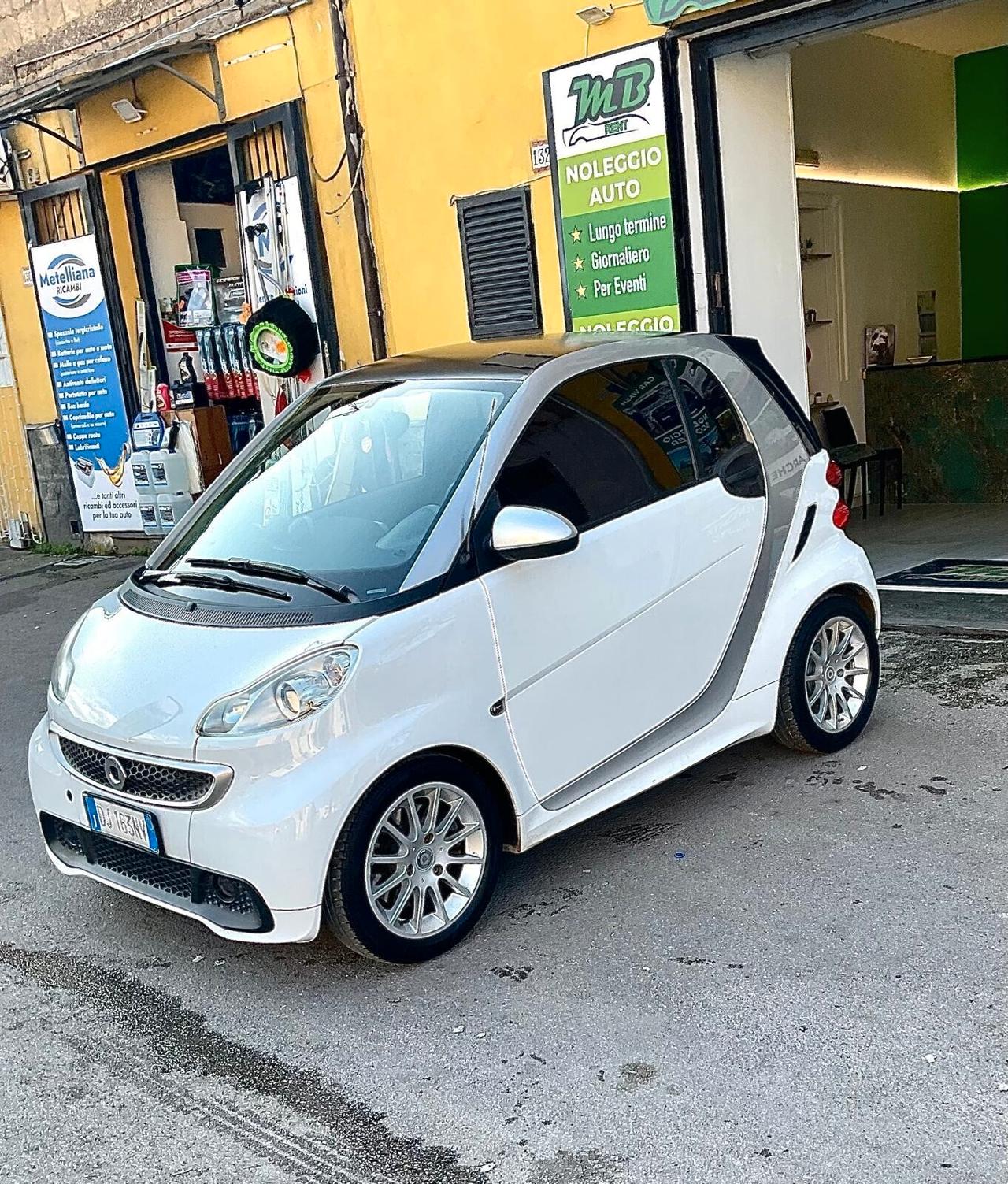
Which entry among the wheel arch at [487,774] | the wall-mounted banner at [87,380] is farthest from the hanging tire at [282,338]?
the wheel arch at [487,774]

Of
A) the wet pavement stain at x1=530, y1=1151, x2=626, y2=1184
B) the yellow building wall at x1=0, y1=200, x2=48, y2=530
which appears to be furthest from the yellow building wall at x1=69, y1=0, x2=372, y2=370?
the wet pavement stain at x1=530, y1=1151, x2=626, y2=1184

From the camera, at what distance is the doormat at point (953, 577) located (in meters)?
7.49

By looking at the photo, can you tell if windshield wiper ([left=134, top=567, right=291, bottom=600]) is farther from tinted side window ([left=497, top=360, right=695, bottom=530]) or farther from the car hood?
tinted side window ([left=497, top=360, right=695, bottom=530])

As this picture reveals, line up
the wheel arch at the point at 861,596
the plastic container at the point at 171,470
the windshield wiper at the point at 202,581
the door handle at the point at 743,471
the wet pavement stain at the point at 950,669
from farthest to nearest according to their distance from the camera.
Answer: the plastic container at the point at 171,470 → the wet pavement stain at the point at 950,669 → the wheel arch at the point at 861,596 → the door handle at the point at 743,471 → the windshield wiper at the point at 202,581

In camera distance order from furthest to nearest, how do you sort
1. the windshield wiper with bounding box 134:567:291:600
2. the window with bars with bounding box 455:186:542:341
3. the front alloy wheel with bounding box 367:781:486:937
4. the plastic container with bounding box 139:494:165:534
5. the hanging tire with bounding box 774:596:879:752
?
the plastic container with bounding box 139:494:165:534
the window with bars with bounding box 455:186:542:341
the hanging tire with bounding box 774:596:879:752
the windshield wiper with bounding box 134:567:291:600
the front alloy wheel with bounding box 367:781:486:937

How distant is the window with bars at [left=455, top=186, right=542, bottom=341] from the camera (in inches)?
332

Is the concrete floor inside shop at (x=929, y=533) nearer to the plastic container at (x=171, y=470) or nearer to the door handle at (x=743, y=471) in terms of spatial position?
the door handle at (x=743, y=471)

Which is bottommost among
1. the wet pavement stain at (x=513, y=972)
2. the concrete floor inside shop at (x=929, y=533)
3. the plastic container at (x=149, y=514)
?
the concrete floor inside shop at (x=929, y=533)

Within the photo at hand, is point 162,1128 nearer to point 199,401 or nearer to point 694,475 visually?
point 694,475

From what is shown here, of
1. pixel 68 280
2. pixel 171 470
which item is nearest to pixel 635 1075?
pixel 171 470

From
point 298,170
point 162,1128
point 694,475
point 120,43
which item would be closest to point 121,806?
point 162,1128

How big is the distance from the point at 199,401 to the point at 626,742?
327 inches

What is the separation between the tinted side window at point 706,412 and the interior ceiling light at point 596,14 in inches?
152

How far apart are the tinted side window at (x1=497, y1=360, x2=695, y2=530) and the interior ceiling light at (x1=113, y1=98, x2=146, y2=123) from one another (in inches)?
307
